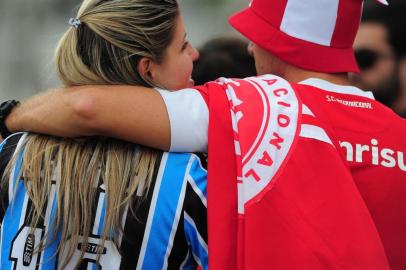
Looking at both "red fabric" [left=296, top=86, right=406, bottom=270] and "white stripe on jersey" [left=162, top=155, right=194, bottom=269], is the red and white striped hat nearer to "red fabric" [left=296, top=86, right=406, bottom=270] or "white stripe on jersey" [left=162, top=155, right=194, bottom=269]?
"red fabric" [left=296, top=86, right=406, bottom=270]

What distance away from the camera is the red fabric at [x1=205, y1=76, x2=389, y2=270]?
5.51 feet

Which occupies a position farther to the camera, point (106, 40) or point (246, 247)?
point (106, 40)

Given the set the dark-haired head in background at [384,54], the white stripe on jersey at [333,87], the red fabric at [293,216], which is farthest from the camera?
the dark-haired head in background at [384,54]

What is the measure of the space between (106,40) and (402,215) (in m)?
0.91

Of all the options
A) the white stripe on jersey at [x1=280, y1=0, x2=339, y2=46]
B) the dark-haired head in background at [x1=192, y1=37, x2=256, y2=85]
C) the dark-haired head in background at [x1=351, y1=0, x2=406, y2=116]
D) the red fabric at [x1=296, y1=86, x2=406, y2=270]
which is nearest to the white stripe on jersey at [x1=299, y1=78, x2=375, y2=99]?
the red fabric at [x1=296, y1=86, x2=406, y2=270]

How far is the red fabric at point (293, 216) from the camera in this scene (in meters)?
1.68

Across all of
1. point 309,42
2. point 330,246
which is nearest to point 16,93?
point 309,42

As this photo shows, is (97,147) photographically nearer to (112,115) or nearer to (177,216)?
(112,115)

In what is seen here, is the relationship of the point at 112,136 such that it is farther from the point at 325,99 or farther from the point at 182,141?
the point at 325,99

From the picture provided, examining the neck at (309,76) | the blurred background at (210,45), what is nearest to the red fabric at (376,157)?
the neck at (309,76)

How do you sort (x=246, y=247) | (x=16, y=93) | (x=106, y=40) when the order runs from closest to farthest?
(x=246, y=247), (x=106, y=40), (x=16, y=93)

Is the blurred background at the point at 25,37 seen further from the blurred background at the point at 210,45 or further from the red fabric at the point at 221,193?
the red fabric at the point at 221,193

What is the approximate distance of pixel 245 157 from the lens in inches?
67.7

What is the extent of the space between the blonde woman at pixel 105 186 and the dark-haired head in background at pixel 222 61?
1055 mm
